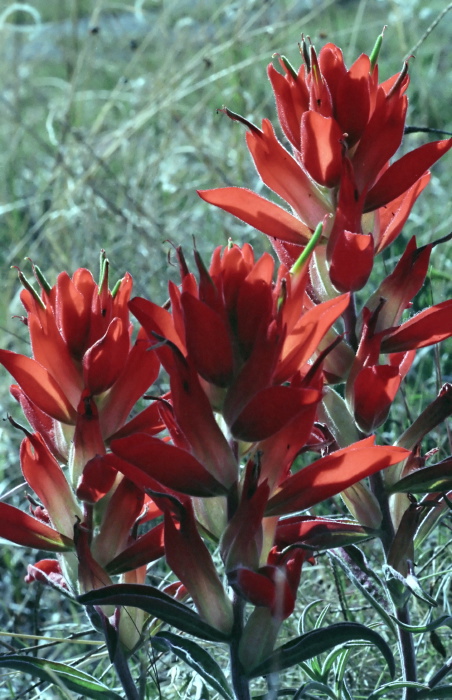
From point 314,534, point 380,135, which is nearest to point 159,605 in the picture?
point 314,534

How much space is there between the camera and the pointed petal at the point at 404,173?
880 millimetres

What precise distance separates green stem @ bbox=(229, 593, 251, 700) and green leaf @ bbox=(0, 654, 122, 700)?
13 centimetres

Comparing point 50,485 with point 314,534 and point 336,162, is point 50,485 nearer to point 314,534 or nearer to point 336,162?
point 314,534

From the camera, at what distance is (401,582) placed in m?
0.87

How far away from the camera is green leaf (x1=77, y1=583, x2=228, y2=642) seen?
0.77m

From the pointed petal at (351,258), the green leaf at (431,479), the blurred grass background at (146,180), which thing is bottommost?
the green leaf at (431,479)

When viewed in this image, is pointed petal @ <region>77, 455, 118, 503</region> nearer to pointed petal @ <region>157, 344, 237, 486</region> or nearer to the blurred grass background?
pointed petal @ <region>157, 344, 237, 486</region>

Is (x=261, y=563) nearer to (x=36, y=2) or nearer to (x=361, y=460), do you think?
(x=361, y=460)

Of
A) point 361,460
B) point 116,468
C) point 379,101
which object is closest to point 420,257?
point 379,101

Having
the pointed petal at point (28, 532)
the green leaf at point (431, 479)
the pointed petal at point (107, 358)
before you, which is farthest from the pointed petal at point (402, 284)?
the pointed petal at point (28, 532)

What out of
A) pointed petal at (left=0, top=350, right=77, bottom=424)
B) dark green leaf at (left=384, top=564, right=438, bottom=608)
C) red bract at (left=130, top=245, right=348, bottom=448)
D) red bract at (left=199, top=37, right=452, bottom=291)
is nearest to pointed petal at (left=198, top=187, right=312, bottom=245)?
red bract at (left=199, top=37, right=452, bottom=291)

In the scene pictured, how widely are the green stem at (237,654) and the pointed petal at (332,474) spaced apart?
0.09 m

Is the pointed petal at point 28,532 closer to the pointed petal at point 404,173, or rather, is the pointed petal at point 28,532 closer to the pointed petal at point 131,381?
the pointed petal at point 131,381

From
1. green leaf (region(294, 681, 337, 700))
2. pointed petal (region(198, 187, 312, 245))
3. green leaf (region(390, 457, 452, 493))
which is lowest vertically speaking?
green leaf (region(294, 681, 337, 700))
